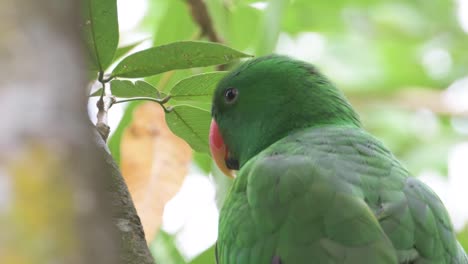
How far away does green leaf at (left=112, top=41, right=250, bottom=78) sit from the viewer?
185cm

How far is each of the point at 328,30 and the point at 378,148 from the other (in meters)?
2.09

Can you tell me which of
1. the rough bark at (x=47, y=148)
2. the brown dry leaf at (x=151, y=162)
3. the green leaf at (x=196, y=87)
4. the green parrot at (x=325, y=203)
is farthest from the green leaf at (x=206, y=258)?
the rough bark at (x=47, y=148)

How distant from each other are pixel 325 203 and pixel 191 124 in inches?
21.2

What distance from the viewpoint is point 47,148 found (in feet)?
1.82

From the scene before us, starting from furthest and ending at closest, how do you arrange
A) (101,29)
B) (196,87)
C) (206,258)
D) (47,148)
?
(206,258) < (196,87) < (101,29) < (47,148)

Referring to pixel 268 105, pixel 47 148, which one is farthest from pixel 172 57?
pixel 47 148

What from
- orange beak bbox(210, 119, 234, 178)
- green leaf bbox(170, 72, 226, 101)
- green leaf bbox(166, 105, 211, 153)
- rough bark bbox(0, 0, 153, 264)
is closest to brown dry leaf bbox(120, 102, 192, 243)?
orange beak bbox(210, 119, 234, 178)

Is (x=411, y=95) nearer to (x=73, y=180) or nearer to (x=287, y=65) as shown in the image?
(x=287, y=65)

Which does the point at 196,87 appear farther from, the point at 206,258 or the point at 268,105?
the point at 206,258

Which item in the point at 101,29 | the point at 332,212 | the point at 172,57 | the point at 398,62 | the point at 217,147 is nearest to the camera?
the point at 332,212

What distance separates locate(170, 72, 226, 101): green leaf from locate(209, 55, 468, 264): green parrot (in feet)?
0.80

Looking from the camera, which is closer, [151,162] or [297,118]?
[297,118]

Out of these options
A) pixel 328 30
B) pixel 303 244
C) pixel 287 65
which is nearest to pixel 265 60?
pixel 287 65

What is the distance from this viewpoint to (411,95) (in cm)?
514
